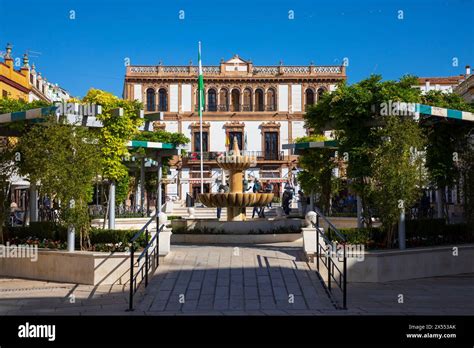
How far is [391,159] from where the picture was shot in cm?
1192

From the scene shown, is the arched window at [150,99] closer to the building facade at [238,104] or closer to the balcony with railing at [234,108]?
the building facade at [238,104]

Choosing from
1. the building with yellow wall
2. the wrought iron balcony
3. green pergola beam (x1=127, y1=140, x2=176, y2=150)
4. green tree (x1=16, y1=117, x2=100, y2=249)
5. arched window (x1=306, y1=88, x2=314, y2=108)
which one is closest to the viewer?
green tree (x1=16, y1=117, x2=100, y2=249)

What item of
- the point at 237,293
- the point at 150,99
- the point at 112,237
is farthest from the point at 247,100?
the point at 237,293

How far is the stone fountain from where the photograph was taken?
16781 mm

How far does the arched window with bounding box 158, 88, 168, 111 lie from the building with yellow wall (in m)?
11.6

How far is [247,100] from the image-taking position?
2000 inches

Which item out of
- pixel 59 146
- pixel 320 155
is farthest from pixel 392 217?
pixel 320 155

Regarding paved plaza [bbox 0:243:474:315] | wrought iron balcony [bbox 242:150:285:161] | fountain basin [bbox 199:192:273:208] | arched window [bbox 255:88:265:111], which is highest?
arched window [bbox 255:88:265:111]

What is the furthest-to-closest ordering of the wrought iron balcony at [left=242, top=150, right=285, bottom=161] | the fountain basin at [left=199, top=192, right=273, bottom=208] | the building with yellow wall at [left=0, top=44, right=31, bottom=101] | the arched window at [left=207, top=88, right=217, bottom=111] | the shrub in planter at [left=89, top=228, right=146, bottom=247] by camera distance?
the arched window at [left=207, top=88, right=217, bottom=111] → the wrought iron balcony at [left=242, top=150, right=285, bottom=161] → the building with yellow wall at [left=0, top=44, right=31, bottom=101] → the fountain basin at [left=199, top=192, right=273, bottom=208] → the shrub in planter at [left=89, top=228, right=146, bottom=247]

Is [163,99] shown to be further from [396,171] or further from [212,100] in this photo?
[396,171]

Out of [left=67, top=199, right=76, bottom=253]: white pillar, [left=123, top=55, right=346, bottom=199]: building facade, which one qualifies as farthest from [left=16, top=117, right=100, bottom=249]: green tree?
[left=123, top=55, right=346, bottom=199]: building facade

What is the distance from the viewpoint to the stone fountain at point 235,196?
55.1 feet

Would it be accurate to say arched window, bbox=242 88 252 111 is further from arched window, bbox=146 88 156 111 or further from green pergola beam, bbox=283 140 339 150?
green pergola beam, bbox=283 140 339 150

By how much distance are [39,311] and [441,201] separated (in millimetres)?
11369
